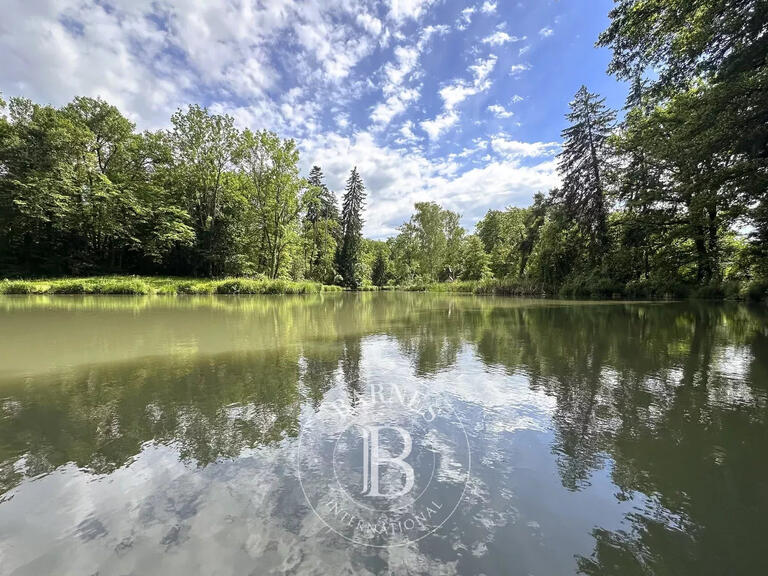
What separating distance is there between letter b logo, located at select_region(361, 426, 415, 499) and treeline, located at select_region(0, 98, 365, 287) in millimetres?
28344

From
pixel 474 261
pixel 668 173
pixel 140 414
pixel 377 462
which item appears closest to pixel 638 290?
pixel 668 173

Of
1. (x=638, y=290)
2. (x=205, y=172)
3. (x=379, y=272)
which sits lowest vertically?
(x=638, y=290)

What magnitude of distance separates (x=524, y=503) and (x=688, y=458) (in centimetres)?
134

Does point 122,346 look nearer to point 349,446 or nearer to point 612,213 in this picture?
point 349,446

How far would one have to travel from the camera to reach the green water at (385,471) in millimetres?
1625

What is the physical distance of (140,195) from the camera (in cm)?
2827

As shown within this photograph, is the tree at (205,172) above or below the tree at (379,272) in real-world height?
above

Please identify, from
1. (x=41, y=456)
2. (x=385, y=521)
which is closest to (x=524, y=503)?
(x=385, y=521)

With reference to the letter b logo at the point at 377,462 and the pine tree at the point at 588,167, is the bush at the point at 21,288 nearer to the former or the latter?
the letter b logo at the point at 377,462

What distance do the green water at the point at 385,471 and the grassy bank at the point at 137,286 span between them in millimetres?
17398

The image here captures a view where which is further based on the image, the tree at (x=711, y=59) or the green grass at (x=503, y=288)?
the green grass at (x=503, y=288)

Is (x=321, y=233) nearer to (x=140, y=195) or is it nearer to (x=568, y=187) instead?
(x=140, y=195)

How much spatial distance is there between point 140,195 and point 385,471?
32964 millimetres

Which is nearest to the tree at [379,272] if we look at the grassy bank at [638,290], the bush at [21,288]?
the grassy bank at [638,290]
